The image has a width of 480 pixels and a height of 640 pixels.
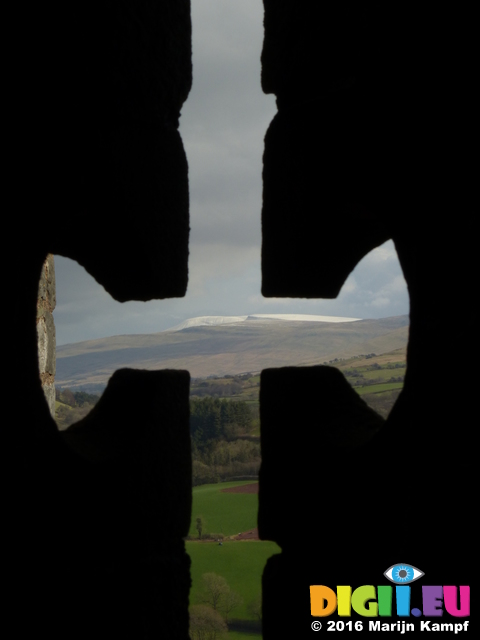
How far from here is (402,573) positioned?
1541 mm

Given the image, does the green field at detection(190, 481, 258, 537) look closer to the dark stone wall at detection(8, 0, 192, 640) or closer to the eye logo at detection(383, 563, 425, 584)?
the dark stone wall at detection(8, 0, 192, 640)

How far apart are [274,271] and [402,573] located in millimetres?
1115

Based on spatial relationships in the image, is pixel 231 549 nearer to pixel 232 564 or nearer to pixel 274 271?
pixel 232 564

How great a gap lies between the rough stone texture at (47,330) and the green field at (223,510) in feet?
6.17

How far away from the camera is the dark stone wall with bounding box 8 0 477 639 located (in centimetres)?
146

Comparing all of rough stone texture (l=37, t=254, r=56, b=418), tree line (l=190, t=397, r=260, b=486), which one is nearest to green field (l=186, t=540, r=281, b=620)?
tree line (l=190, t=397, r=260, b=486)

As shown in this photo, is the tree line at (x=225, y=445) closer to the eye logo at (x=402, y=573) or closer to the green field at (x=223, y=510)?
the green field at (x=223, y=510)

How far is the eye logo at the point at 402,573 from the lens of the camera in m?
1.51

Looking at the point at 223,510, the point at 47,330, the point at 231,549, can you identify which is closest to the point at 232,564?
the point at 231,549

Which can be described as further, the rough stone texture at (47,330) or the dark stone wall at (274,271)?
the rough stone texture at (47,330)

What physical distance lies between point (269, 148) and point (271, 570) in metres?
1.50

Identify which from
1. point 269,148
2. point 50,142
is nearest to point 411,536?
point 269,148

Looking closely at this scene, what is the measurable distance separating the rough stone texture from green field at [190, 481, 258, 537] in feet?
6.17

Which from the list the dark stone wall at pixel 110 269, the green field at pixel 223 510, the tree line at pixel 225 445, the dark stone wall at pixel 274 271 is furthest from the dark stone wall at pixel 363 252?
the green field at pixel 223 510
